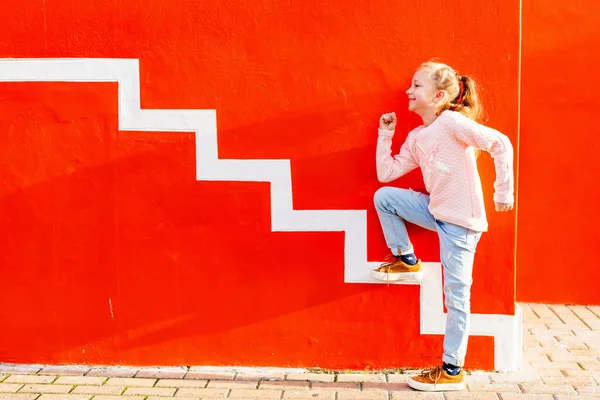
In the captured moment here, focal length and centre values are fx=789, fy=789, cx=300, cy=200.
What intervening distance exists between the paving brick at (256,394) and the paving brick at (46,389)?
2.93 feet

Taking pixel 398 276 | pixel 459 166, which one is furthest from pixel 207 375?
pixel 459 166

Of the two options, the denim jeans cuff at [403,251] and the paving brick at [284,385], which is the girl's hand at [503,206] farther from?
the paving brick at [284,385]

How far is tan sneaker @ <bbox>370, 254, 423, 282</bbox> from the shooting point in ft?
14.0

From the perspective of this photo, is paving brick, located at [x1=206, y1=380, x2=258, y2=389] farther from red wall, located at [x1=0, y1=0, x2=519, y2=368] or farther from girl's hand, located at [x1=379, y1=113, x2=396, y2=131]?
girl's hand, located at [x1=379, y1=113, x2=396, y2=131]

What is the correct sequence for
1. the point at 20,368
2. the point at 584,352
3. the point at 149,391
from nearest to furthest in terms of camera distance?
the point at 149,391 → the point at 20,368 → the point at 584,352

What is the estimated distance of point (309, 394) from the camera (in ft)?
13.6

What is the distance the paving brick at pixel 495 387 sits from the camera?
4172mm

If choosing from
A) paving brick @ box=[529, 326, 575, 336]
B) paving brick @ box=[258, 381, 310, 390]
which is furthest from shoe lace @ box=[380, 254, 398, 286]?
paving brick @ box=[529, 326, 575, 336]

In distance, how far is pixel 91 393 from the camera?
4164 millimetres

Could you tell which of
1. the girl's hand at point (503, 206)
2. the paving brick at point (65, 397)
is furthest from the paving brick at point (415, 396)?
the paving brick at point (65, 397)

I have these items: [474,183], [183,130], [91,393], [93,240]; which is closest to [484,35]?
[474,183]

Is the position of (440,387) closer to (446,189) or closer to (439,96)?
(446,189)

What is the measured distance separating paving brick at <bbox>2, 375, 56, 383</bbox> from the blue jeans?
79.7 inches

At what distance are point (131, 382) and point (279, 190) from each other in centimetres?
133
